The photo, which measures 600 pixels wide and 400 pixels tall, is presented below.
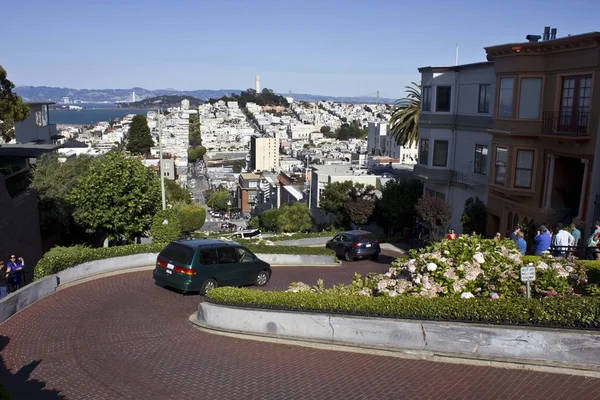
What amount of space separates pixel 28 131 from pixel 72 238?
16033 millimetres

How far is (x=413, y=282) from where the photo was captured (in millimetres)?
10812

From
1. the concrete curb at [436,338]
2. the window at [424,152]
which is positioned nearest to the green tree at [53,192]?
the concrete curb at [436,338]

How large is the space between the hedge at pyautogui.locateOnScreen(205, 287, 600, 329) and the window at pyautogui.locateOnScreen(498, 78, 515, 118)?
46.5 ft

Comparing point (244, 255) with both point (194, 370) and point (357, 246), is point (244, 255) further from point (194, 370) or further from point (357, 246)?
point (357, 246)

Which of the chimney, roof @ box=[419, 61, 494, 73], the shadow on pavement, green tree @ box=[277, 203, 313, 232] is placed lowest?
green tree @ box=[277, 203, 313, 232]

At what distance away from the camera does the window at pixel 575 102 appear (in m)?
18.8

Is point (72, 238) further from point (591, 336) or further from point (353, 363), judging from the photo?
point (591, 336)

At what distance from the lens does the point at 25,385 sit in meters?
8.76

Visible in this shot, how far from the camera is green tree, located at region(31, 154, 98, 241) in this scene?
24.4m

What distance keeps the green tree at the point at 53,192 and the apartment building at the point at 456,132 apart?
54.8ft

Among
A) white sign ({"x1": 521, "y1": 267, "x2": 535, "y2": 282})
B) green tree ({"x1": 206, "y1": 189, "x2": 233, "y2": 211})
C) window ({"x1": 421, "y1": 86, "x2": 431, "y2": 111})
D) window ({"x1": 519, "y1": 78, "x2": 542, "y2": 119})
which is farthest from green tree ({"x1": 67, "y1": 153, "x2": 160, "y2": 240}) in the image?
green tree ({"x1": 206, "y1": 189, "x2": 233, "y2": 211})

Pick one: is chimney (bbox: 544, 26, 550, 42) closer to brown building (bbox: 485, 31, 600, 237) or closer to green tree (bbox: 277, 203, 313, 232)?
brown building (bbox: 485, 31, 600, 237)

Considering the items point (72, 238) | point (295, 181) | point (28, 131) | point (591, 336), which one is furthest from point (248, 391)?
point (295, 181)

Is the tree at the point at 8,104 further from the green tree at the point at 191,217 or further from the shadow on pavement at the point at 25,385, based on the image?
the green tree at the point at 191,217
